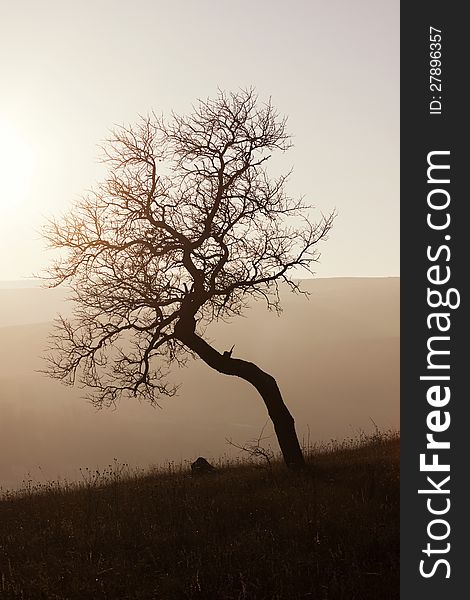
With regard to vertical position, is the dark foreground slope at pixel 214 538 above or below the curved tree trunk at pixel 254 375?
below

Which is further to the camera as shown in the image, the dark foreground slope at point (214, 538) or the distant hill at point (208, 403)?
the distant hill at point (208, 403)

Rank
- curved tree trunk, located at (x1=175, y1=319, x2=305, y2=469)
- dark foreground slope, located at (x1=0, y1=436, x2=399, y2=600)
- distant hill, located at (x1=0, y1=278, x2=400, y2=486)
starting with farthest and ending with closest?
distant hill, located at (x1=0, y1=278, x2=400, y2=486), curved tree trunk, located at (x1=175, y1=319, x2=305, y2=469), dark foreground slope, located at (x1=0, y1=436, x2=399, y2=600)

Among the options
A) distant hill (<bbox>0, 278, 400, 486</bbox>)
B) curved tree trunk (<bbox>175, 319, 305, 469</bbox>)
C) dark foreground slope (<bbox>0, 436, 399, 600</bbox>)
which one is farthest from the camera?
distant hill (<bbox>0, 278, 400, 486</bbox>)

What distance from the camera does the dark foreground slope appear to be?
851 centimetres

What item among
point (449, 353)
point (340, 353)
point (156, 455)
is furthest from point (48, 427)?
point (449, 353)

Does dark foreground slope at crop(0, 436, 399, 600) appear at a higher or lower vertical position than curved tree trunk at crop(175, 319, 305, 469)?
lower

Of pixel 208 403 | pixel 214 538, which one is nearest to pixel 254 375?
pixel 214 538

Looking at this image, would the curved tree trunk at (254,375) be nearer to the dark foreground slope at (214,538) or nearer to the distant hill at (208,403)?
the dark foreground slope at (214,538)

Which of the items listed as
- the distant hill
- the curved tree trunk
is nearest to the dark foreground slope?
the curved tree trunk

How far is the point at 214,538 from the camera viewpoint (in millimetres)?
10305

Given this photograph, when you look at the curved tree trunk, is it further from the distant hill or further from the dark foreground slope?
the distant hill

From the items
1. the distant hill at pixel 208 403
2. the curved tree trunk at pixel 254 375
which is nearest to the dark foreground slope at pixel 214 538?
the curved tree trunk at pixel 254 375

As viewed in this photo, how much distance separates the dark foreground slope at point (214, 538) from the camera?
27.9 ft

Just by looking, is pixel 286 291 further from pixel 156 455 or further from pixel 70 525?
pixel 156 455
